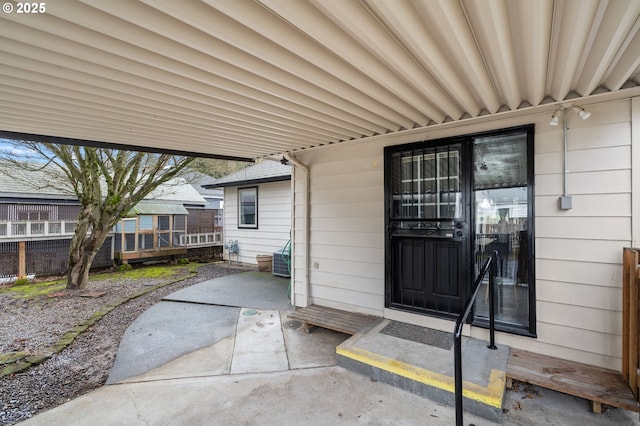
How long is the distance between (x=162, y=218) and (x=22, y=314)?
5.29 m

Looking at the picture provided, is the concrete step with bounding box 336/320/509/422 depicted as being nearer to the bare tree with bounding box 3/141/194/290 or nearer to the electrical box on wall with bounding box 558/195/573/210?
the electrical box on wall with bounding box 558/195/573/210

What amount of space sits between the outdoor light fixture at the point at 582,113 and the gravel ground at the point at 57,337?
516cm

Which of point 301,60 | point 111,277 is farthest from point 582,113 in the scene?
point 111,277

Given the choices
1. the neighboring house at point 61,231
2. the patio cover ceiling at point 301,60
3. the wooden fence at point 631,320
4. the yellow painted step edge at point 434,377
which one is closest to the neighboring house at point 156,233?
the neighboring house at point 61,231

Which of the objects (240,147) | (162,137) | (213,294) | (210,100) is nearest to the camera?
(210,100)

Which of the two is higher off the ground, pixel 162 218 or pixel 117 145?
pixel 117 145

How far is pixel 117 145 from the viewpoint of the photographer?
12.4 ft

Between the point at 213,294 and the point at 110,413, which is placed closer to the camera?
the point at 110,413

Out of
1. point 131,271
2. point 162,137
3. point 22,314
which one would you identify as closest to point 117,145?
point 162,137

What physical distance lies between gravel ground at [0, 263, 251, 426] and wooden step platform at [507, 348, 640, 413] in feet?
13.2

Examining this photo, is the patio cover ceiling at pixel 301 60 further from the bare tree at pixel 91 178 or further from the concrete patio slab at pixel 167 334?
the bare tree at pixel 91 178

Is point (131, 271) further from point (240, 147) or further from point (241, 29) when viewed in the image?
point (241, 29)

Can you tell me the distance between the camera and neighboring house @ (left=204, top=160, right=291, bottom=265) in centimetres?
832

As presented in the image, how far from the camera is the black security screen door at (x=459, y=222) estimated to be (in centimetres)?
302
